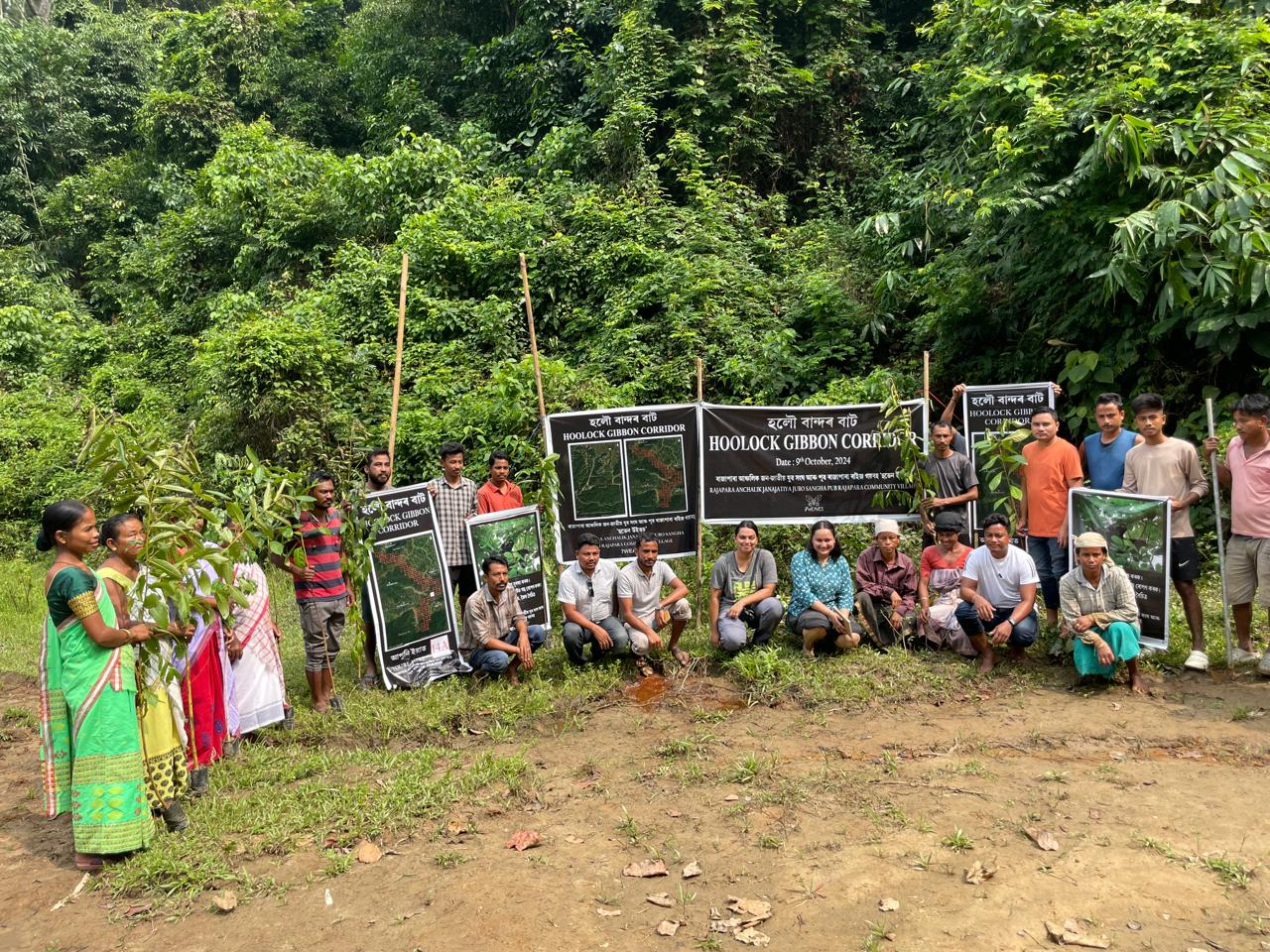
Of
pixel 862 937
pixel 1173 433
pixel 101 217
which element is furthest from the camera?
pixel 101 217

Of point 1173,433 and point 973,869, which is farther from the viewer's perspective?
point 1173,433

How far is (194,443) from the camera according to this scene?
1194 cm

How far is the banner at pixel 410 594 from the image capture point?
6.88 metres

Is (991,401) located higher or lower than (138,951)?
higher

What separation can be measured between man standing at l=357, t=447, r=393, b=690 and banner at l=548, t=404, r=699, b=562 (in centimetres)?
134

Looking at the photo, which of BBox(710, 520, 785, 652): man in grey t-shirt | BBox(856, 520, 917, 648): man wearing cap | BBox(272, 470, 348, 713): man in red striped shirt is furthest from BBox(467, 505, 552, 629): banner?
BBox(856, 520, 917, 648): man wearing cap

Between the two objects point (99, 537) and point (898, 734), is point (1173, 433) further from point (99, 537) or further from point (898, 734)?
point (99, 537)

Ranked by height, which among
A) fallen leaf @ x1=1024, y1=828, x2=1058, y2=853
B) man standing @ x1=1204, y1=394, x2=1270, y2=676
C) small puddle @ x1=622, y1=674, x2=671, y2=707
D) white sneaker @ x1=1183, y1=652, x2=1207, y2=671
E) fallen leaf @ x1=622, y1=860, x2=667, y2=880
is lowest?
fallen leaf @ x1=622, y1=860, x2=667, y2=880

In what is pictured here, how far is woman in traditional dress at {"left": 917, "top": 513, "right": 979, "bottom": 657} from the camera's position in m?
6.70

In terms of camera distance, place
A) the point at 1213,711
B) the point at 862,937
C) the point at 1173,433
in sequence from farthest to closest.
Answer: the point at 1173,433 < the point at 1213,711 < the point at 862,937

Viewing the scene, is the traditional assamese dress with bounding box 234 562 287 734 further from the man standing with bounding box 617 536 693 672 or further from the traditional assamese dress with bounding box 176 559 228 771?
the man standing with bounding box 617 536 693 672

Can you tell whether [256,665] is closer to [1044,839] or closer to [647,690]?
[647,690]

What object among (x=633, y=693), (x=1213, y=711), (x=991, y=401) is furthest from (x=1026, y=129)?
(x=633, y=693)

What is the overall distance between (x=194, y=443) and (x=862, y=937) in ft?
34.9
